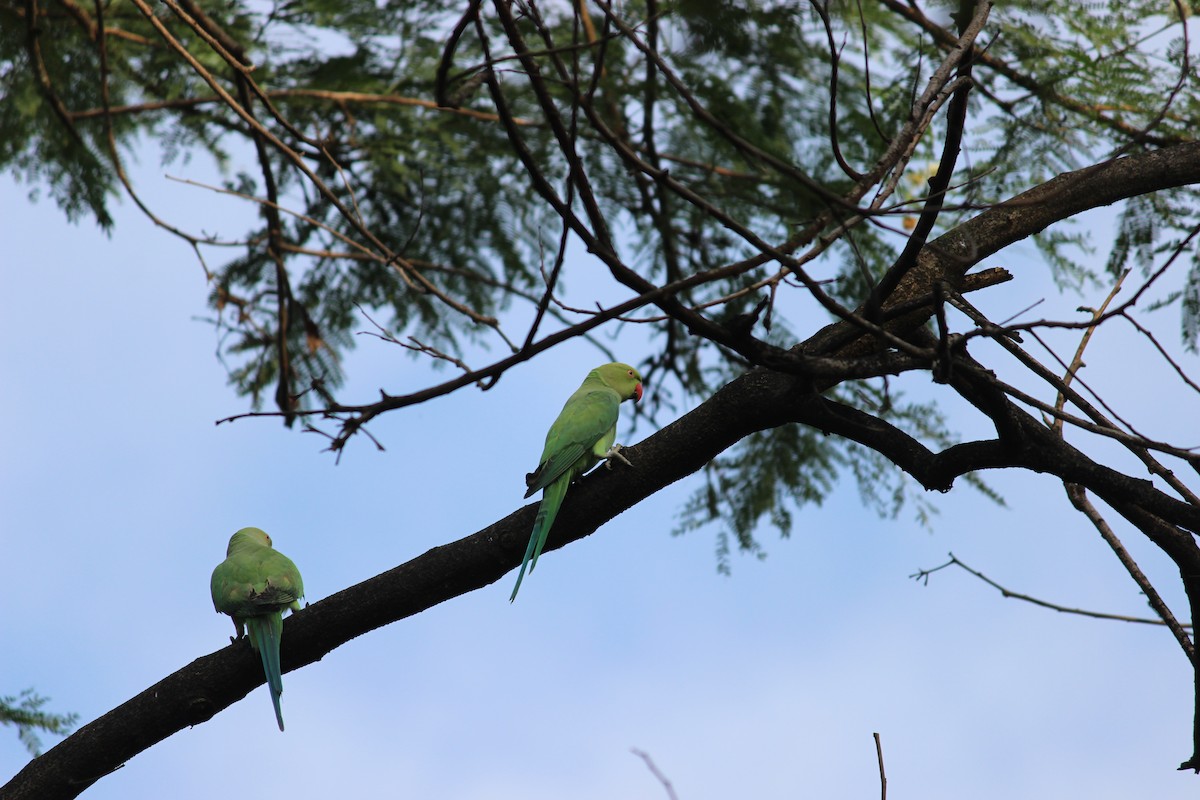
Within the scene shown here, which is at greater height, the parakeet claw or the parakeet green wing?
the parakeet green wing

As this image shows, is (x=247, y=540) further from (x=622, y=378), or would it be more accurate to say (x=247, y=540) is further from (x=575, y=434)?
(x=575, y=434)

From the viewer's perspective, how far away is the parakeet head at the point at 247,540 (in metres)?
5.57

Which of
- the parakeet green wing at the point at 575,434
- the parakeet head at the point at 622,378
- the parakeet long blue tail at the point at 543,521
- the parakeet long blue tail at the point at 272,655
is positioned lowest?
the parakeet long blue tail at the point at 272,655

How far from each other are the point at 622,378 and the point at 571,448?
1418mm

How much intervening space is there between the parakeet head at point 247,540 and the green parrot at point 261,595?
4.7 inches

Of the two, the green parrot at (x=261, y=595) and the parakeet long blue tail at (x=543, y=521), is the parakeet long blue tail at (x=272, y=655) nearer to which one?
the green parrot at (x=261, y=595)

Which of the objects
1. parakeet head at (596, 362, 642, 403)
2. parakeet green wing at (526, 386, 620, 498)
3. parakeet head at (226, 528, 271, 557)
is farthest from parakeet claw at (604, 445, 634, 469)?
parakeet head at (226, 528, 271, 557)

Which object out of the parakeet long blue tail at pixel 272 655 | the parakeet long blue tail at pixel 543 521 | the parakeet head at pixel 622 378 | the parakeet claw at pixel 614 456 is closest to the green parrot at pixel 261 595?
the parakeet long blue tail at pixel 272 655

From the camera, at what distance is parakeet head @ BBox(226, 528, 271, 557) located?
5.57 m

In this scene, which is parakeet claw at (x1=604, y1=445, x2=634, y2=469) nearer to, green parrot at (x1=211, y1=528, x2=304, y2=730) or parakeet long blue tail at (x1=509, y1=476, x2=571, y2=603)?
parakeet long blue tail at (x1=509, y1=476, x2=571, y2=603)

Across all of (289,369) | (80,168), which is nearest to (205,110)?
(80,168)

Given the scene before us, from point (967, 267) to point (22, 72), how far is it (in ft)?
18.6

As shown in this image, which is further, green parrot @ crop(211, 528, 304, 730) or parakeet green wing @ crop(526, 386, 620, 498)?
green parrot @ crop(211, 528, 304, 730)

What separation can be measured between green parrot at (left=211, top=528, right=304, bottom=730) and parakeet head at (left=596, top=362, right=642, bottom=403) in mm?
1838
